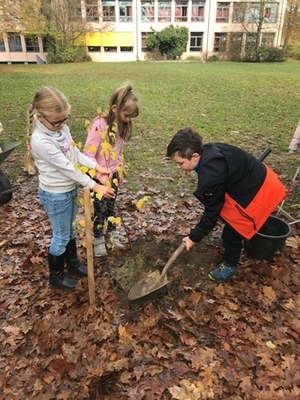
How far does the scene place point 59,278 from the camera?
10.7 ft

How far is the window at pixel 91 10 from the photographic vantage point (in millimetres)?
41062

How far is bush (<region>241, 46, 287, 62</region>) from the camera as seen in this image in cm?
3259

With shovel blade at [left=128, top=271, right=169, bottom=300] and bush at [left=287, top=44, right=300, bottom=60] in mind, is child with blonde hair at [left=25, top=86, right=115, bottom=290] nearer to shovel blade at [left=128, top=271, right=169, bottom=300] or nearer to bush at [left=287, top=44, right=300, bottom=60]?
shovel blade at [left=128, top=271, right=169, bottom=300]

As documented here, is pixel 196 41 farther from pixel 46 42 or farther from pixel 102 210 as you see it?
pixel 102 210

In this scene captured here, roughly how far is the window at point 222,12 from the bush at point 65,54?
20.3m

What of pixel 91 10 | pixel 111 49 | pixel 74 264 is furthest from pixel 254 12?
pixel 74 264

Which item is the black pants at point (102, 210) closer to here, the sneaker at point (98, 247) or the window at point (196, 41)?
the sneaker at point (98, 247)

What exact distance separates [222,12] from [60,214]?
4936 centimetres

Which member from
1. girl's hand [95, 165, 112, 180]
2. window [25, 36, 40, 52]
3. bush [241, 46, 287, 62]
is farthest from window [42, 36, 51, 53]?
girl's hand [95, 165, 112, 180]

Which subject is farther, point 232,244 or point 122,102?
point 232,244

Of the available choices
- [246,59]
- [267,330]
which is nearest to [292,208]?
[267,330]

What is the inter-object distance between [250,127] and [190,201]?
5.09 m

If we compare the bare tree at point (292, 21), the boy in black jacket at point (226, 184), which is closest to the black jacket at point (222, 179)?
the boy in black jacket at point (226, 184)

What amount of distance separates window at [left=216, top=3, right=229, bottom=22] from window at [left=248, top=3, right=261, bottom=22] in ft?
11.2
